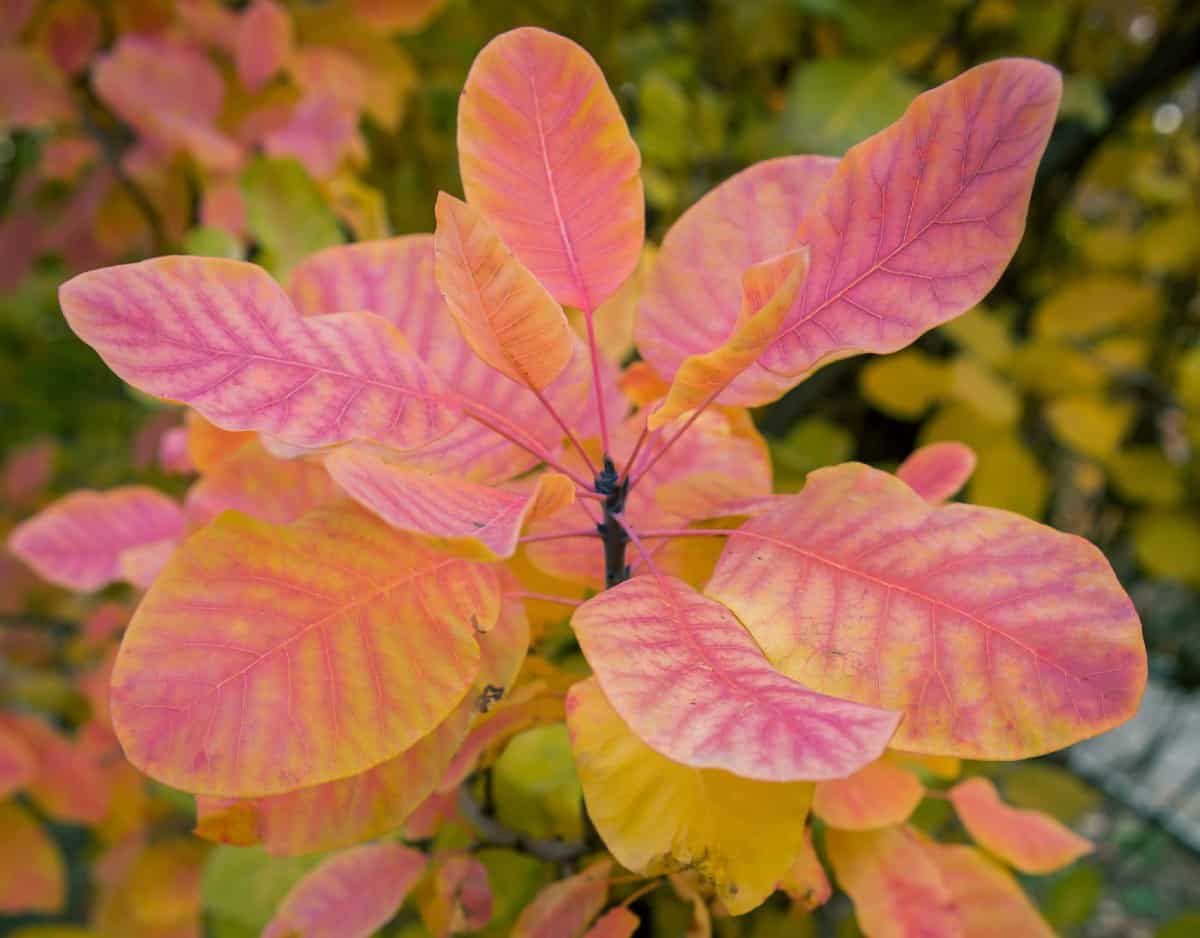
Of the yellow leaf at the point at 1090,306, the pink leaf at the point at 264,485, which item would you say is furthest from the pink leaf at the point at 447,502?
the yellow leaf at the point at 1090,306

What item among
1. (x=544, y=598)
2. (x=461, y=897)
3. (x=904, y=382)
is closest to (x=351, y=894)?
(x=461, y=897)

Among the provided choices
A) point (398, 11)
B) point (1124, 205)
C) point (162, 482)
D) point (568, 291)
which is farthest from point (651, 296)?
point (1124, 205)

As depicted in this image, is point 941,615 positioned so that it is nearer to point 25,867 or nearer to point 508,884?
point 508,884

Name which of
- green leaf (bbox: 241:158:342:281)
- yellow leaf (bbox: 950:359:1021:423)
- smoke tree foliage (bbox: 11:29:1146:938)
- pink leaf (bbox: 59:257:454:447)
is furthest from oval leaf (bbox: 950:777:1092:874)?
yellow leaf (bbox: 950:359:1021:423)

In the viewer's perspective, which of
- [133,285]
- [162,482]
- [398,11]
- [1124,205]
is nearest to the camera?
[133,285]

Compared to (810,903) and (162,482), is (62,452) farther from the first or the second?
(810,903)

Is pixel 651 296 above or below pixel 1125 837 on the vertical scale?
above
